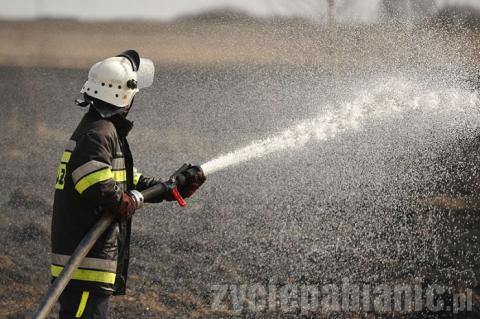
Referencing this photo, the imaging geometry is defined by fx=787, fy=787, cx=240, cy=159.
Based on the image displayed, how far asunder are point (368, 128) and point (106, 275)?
333 cm

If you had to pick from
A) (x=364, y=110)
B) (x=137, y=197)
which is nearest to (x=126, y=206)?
(x=137, y=197)

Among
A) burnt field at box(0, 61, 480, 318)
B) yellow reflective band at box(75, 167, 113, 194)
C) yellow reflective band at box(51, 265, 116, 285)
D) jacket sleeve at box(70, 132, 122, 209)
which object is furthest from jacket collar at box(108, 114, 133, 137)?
burnt field at box(0, 61, 480, 318)

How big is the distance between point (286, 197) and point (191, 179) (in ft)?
9.19

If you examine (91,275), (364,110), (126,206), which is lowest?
(91,275)

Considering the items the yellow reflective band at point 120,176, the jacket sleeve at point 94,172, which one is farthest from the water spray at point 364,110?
the jacket sleeve at point 94,172

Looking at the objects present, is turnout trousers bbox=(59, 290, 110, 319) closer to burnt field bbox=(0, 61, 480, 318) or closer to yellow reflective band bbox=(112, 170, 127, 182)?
yellow reflective band bbox=(112, 170, 127, 182)

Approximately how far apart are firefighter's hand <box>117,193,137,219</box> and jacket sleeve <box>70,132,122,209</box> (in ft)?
0.09

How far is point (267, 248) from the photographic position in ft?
20.5

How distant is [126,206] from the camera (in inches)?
146

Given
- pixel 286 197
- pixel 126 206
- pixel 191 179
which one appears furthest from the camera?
pixel 286 197

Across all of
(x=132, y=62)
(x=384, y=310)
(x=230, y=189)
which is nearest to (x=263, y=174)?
(x=230, y=189)

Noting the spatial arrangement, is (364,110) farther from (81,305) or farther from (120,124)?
(81,305)

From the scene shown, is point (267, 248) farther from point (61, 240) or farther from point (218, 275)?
point (61, 240)

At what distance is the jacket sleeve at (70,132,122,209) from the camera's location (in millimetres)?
3627
